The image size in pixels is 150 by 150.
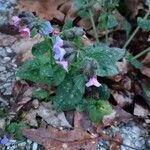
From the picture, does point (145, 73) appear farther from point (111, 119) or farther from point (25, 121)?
point (25, 121)

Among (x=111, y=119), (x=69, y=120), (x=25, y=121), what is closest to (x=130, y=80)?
(x=111, y=119)

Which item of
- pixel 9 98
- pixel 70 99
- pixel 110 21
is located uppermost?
pixel 110 21

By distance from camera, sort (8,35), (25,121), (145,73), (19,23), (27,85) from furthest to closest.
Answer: (8,35)
(145,73)
(27,85)
(25,121)
(19,23)

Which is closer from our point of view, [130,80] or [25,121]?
[25,121]

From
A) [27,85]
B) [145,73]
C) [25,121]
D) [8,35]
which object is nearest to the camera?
[25,121]

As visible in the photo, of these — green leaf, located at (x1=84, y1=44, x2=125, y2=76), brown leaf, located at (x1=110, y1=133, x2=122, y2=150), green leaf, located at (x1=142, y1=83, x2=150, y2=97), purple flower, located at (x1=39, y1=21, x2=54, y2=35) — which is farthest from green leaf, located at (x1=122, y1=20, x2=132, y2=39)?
purple flower, located at (x1=39, y1=21, x2=54, y2=35)

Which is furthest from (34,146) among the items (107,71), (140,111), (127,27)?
(127,27)

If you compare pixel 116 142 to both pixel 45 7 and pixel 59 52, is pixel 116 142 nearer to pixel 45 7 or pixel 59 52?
pixel 59 52
